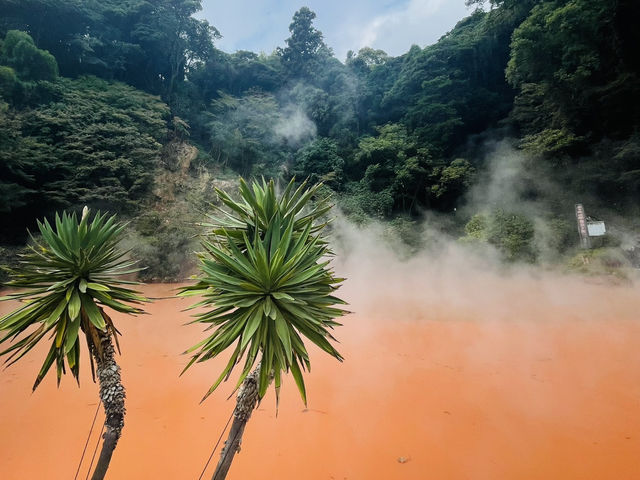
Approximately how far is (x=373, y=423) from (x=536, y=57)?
1401 centimetres

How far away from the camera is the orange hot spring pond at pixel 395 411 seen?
292cm

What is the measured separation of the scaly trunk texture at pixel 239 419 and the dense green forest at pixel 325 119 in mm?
11240

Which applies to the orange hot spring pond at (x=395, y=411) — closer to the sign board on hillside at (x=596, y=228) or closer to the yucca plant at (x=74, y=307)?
the yucca plant at (x=74, y=307)

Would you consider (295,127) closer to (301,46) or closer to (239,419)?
(301,46)

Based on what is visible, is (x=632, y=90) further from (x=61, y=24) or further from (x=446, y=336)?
(x=61, y=24)

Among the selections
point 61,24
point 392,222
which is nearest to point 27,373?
point 392,222

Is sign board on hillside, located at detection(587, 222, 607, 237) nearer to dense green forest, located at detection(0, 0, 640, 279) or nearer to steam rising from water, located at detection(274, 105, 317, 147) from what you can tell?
dense green forest, located at detection(0, 0, 640, 279)

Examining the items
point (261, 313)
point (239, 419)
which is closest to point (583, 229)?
point (261, 313)

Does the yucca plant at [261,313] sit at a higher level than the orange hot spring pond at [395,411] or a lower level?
higher

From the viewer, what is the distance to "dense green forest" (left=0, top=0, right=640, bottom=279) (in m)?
10.9

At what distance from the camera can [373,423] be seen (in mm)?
3539

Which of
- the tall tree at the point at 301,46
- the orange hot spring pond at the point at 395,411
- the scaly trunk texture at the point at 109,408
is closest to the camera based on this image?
the scaly trunk texture at the point at 109,408

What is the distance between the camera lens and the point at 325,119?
19.3 meters

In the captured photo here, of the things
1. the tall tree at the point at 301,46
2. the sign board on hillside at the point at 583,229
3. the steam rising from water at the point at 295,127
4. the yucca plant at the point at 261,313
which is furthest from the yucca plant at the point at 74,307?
the tall tree at the point at 301,46
